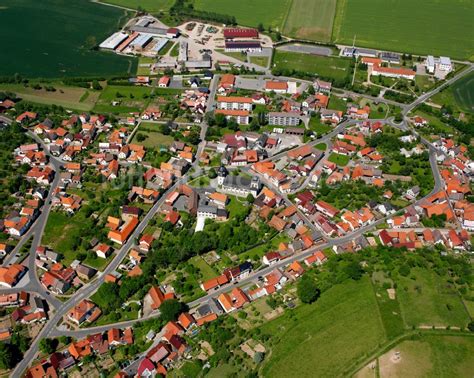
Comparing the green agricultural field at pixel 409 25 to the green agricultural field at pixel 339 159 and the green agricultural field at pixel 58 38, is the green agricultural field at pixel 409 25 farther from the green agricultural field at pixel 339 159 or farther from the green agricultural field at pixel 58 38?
the green agricultural field at pixel 58 38

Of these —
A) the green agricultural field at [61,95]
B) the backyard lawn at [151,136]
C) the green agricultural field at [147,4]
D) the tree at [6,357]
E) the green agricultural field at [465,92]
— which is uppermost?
the green agricultural field at [147,4]

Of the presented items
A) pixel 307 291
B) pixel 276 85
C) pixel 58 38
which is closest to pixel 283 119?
pixel 276 85

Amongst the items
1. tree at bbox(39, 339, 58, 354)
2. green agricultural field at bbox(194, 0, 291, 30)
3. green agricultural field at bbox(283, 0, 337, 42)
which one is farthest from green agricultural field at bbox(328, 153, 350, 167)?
green agricultural field at bbox(194, 0, 291, 30)

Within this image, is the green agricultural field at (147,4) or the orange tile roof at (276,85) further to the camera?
the green agricultural field at (147,4)

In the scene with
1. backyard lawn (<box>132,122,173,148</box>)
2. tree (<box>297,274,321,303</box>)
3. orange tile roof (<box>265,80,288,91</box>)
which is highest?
orange tile roof (<box>265,80,288,91</box>)

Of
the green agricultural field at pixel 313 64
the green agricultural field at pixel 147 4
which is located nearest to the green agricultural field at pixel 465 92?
the green agricultural field at pixel 313 64

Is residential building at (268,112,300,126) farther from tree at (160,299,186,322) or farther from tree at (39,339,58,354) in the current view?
tree at (39,339,58,354)

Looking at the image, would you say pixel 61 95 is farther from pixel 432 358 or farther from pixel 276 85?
pixel 432 358
